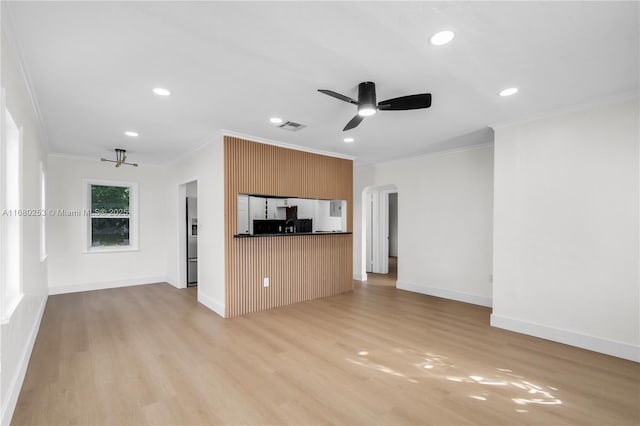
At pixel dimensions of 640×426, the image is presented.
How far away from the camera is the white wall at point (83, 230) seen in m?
5.72

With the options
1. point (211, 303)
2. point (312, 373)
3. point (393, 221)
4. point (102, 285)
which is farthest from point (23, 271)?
point (393, 221)

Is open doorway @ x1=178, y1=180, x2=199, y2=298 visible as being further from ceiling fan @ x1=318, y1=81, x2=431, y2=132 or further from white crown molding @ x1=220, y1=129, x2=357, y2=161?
ceiling fan @ x1=318, y1=81, x2=431, y2=132

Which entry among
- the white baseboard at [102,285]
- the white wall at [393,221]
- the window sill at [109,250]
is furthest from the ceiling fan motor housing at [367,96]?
the white wall at [393,221]

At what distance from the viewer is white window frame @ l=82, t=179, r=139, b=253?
19.6 feet

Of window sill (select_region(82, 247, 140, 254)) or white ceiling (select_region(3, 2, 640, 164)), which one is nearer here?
white ceiling (select_region(3, 2, 640, 164))

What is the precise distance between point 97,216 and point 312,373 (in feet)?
18.6

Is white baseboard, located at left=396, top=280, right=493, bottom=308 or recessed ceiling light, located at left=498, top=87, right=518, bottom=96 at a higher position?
recessed ceiling light, located at left=498, top=87, right=518, bottom=96

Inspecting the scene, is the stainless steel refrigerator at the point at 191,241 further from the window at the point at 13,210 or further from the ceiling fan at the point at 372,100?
the ceiling fan at the point at 372,100

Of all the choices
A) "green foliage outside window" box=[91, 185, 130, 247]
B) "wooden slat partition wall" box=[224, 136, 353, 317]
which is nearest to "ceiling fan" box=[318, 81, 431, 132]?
"wooden slat partition wall" box=[224, 136, 353, 317]

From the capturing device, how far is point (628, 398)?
2.39m

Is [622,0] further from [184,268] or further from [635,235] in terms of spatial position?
[184,268]

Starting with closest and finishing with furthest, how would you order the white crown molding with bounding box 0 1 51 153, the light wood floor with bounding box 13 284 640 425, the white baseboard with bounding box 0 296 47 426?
1. the white crown molding with bounding box 0 1 51 153
2. the white baseboard with bounding box 0 296 47 426
3. the light wood floor with bounding box 13 284 640 425

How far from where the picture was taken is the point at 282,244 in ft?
16.2

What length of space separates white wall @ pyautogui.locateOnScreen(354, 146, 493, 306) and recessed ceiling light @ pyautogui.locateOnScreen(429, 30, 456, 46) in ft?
11.1
